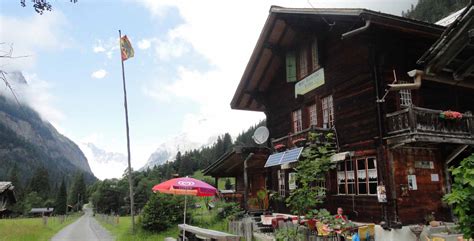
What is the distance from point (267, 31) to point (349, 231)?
443 inches

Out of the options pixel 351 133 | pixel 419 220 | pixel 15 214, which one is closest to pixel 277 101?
pixel 351 133

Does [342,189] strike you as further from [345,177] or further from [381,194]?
[381,194]

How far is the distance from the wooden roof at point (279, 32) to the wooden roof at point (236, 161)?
320 cm

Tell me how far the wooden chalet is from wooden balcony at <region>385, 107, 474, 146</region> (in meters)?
0.04

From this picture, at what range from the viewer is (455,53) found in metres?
5.81

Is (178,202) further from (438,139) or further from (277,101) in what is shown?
(438,139)

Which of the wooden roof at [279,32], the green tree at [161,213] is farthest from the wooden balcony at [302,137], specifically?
the green tree at [161,213]

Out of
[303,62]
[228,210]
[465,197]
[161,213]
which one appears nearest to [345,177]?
[303,62]

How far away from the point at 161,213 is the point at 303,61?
1167 cm

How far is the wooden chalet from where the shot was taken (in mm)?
13516

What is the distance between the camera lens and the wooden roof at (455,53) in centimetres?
538

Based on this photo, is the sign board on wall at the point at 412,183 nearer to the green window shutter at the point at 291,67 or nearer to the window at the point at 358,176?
the window at the point at 358,176

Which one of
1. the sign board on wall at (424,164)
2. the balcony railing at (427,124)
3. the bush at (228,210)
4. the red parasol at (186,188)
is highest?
the balcony railing at (427,124)

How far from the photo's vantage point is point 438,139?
1314 cm
